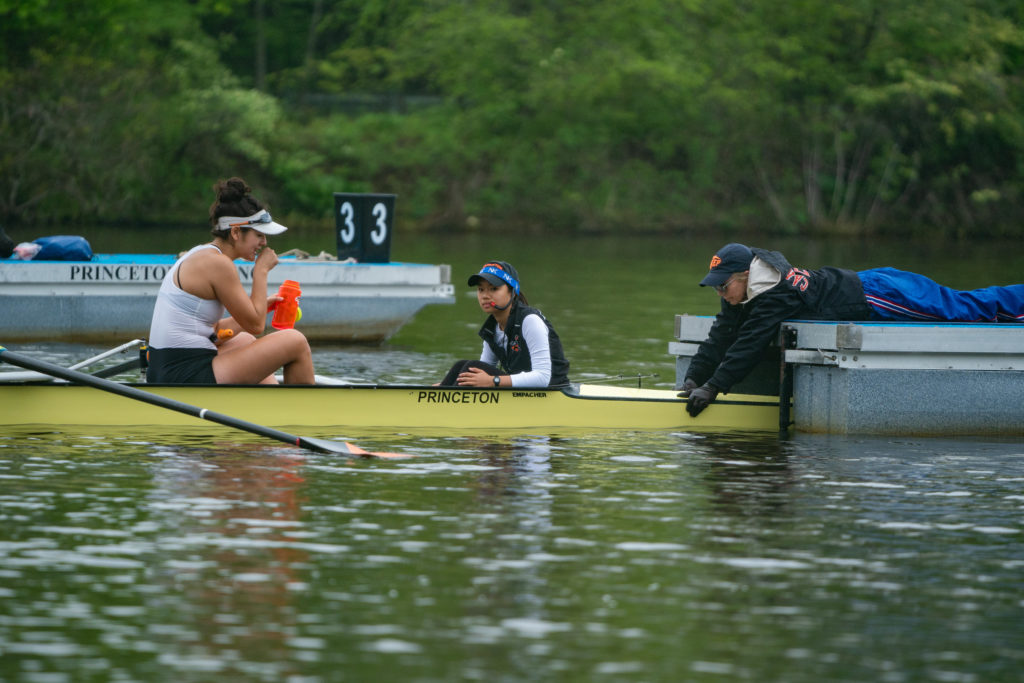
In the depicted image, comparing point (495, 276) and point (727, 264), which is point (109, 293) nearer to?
point (495, 276)

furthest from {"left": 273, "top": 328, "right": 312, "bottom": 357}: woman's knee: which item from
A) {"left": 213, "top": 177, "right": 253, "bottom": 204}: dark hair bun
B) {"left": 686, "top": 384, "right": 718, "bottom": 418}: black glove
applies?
{"left": 686, "top": 384, "right": 718, "bottom": 418}: black glove

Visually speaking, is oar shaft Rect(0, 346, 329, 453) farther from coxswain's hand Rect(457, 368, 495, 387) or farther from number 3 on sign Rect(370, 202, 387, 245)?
number 3 on sign Rect(370, 202, 387, 245)

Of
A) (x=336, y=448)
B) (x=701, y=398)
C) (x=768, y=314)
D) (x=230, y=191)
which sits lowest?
(x=336, y=448)

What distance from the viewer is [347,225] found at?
61.1ft

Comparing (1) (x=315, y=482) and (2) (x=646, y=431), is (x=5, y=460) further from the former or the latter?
(2) (x=646, y=431)

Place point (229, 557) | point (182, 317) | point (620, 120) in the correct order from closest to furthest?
point (229, 557), point (182, 317), point (620, 120)

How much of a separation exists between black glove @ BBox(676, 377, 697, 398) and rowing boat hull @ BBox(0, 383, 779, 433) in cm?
9

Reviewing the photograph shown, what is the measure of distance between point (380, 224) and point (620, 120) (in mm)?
34071

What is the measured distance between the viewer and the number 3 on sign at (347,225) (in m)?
18.6

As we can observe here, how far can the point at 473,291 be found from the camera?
27875 mm

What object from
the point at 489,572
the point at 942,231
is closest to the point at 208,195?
the point at 942,231

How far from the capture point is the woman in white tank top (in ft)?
33.2

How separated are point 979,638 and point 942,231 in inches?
1738

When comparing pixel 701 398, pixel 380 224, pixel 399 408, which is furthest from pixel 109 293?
pixel 701 398
